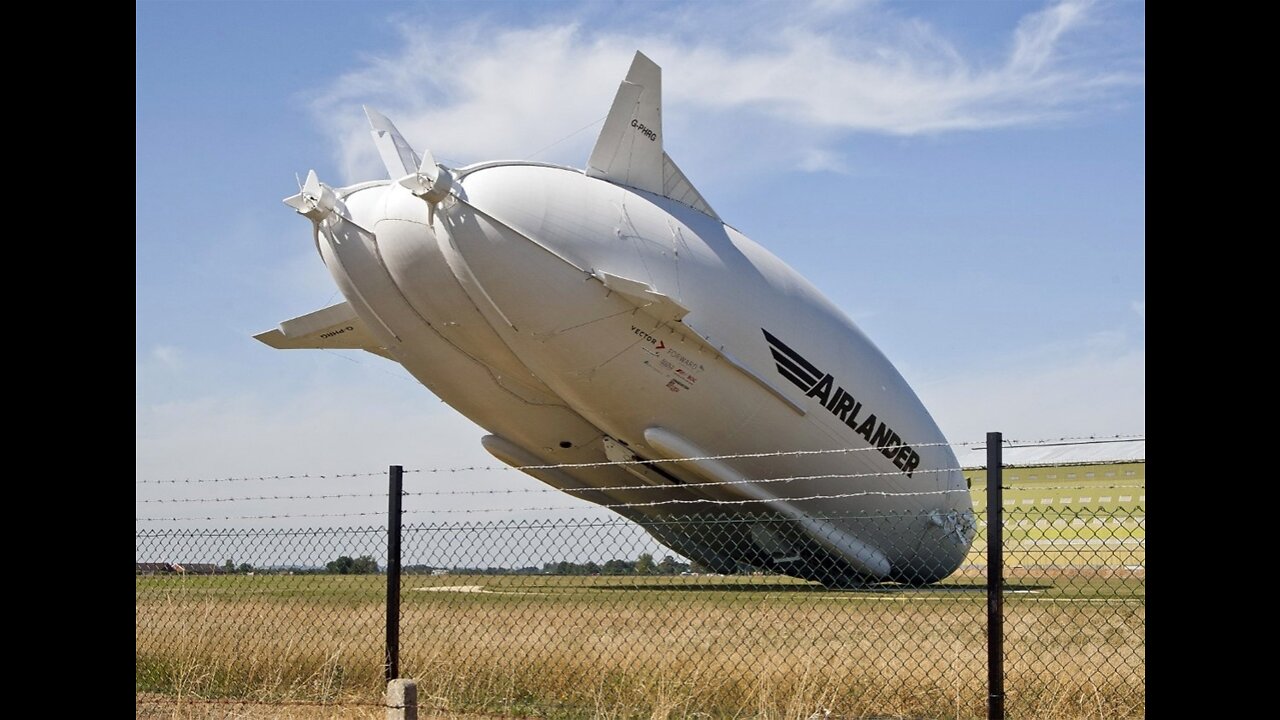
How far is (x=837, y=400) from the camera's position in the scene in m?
20.8

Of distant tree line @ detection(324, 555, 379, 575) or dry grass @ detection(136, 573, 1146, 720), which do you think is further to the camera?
distant tree line @ detection(324, 555, 379, 575)

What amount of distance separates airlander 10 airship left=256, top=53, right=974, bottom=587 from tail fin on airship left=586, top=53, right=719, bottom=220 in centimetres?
4

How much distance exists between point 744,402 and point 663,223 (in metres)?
3.26

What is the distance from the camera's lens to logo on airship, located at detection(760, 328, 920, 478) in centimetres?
2003

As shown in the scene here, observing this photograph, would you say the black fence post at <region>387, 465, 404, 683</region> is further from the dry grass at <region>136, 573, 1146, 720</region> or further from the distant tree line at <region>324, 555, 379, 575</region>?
the distant tree line at <region>324, 555, 379, 575</region>

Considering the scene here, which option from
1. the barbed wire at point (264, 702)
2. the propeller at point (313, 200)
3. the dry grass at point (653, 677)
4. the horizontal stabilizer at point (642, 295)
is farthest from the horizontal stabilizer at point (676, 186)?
the barbed wire at point (264, 702)

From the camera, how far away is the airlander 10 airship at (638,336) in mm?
18297

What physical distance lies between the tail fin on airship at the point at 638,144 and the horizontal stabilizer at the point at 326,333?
6.32 metres

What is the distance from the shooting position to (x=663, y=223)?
1942 centimetres

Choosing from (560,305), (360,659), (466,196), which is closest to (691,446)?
(560,305)

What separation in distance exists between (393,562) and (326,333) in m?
17.1

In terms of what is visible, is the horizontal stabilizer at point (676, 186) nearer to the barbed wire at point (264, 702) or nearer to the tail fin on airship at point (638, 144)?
the tail fin on airship at point (638, 144)

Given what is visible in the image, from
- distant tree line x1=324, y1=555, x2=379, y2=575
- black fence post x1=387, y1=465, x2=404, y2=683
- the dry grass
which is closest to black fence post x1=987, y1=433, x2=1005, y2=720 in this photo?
the dry grass
